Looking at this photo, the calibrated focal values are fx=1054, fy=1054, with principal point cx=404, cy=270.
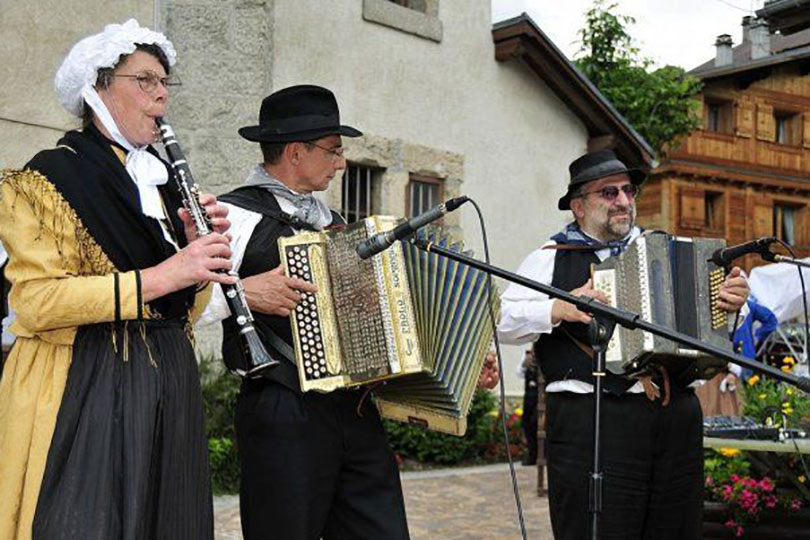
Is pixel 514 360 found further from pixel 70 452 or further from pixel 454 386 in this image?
pixel 70 452

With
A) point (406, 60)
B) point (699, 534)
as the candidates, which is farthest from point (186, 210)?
point (406, 60)

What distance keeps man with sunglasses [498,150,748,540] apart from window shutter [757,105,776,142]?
29232mm

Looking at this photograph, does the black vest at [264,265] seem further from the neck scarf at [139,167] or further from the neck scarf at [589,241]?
the neck scarf at [589,241]

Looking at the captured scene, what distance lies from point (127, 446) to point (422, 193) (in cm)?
880

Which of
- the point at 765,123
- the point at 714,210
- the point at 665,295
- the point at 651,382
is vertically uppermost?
the point at 765,123

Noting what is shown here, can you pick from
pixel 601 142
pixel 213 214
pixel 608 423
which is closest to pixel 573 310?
pixel 608 423

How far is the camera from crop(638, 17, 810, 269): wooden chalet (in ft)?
98.1

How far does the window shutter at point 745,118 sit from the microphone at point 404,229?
3000cm

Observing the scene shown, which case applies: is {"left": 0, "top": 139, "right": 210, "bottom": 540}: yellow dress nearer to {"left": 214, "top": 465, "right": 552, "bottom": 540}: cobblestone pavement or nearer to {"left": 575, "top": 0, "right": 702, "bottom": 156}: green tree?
{"left": 214, "top": 465, "right": 552, "bottom": 540}: cobblestone pavement

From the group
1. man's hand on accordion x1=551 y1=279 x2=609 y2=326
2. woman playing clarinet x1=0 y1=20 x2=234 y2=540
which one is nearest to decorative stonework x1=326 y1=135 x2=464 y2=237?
man's hand on accordion x1=551 y1=279 x2=609 y2=326

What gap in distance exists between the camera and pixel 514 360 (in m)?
12.5

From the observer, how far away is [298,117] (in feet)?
11.9

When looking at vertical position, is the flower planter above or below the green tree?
below

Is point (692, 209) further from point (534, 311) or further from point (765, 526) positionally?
point (534, 311)
